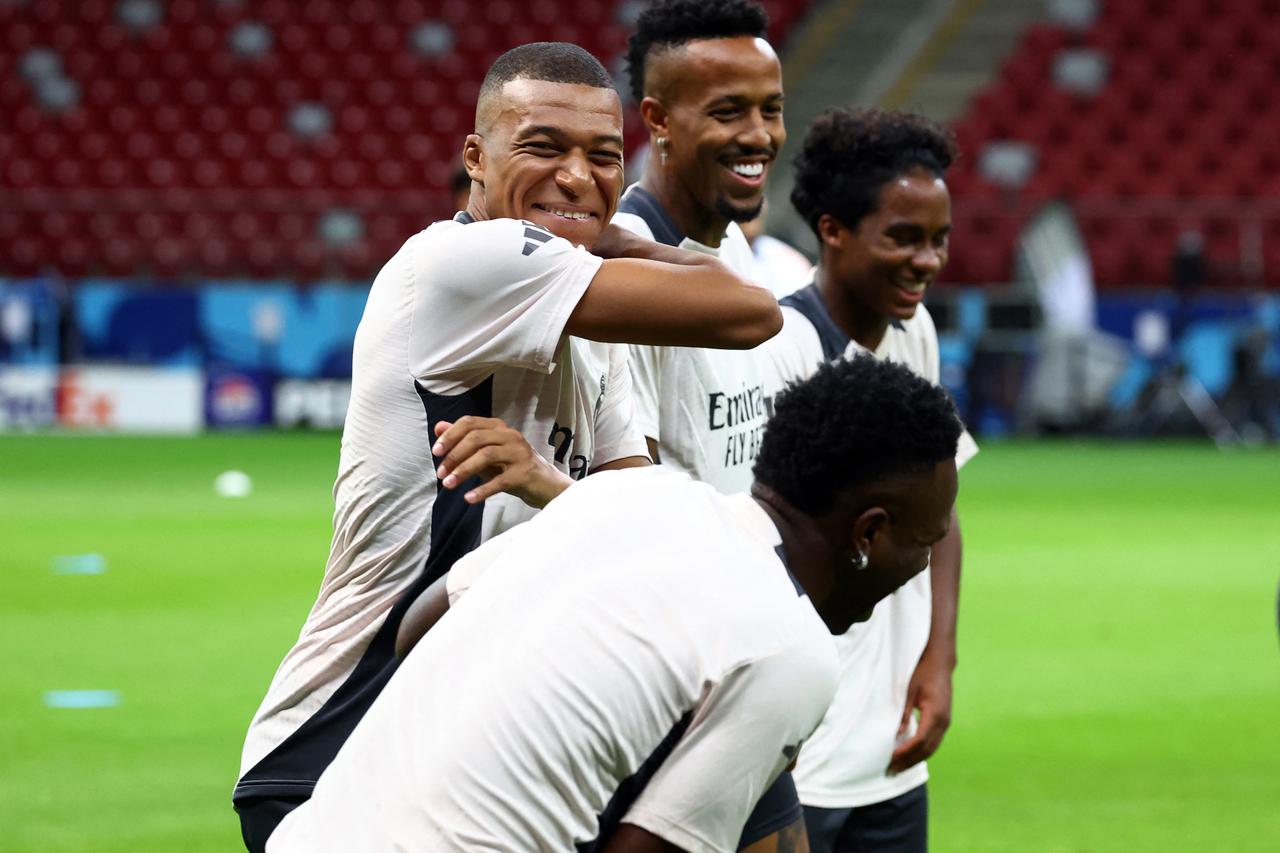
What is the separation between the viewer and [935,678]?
13.9 feet

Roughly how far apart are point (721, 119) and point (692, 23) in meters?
0.25

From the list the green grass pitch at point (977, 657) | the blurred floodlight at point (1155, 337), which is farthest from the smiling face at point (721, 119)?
the blurred floodlight at point (1155, 337)

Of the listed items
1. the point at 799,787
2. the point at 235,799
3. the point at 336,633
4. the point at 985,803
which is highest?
the point at 336,633

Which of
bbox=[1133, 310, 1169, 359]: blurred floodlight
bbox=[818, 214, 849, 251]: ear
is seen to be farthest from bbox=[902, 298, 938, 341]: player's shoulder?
bbox=[1133, 310, 1169, 359]: blurred floodlight

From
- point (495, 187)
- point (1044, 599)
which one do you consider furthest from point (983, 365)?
point (495, 187)

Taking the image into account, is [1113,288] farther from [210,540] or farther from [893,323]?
[893,323]

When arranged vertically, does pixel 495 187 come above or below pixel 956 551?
above

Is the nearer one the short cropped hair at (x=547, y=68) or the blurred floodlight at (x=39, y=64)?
the short cropped hair at (x=547, y=68)

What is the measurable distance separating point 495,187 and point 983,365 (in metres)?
18.8

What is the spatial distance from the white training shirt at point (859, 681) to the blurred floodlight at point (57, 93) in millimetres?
24398

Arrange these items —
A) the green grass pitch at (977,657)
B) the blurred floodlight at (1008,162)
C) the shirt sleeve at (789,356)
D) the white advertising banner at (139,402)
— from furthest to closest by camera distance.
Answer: the blurred floodlight at (1008,162) < the white advertising banner at (139,402) < the green grass pitch at (977,657) < the shirt sleeve at (789,356)

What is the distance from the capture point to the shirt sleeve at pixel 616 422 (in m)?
3.38

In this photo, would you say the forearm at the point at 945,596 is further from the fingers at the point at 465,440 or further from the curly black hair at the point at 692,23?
the fingers at the point at 465,440

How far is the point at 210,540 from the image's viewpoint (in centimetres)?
1233
